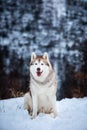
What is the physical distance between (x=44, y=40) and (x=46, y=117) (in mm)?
568

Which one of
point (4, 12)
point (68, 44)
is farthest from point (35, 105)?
point (4, 12)

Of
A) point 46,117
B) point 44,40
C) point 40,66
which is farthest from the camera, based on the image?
point 44,40

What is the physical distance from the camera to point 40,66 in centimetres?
298

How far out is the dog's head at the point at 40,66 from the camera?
299 centimetres

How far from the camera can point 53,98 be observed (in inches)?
120

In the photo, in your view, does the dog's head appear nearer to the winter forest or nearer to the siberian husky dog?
the siberian husky dog

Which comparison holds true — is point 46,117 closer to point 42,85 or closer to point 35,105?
point 35,105

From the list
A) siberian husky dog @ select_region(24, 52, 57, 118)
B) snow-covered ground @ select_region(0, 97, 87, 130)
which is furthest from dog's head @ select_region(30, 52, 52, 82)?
snow-covered ground @ select_region(0, 97, 87, 130)

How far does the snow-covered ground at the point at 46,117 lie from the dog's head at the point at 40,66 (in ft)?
0.86

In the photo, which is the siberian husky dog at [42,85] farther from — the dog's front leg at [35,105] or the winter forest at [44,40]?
the winter forest at [44,40]

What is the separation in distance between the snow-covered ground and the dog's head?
0.26 meters

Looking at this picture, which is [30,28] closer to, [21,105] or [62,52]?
[62,52]

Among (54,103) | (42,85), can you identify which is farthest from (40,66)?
(54,103)

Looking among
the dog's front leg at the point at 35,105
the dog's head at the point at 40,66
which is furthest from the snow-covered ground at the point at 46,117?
the dog's head at the point at 40,66
